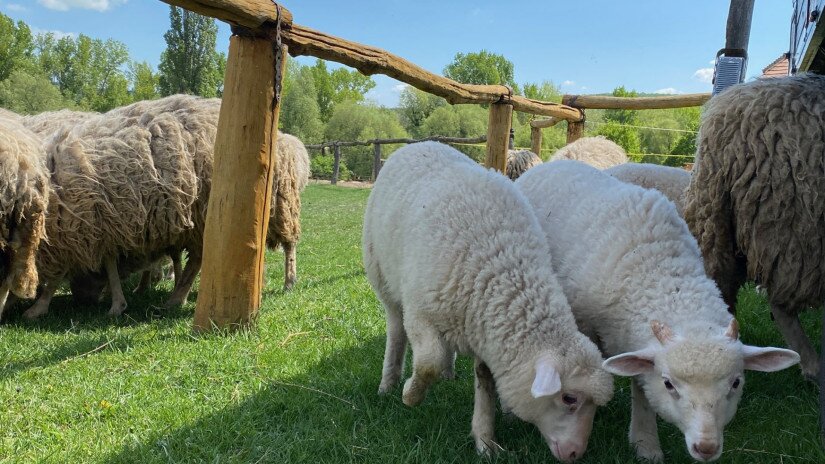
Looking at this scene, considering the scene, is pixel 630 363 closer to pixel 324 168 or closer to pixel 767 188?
pixel 767 188

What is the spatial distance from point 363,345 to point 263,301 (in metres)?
1.64

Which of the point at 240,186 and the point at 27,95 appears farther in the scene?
the point at 27,95

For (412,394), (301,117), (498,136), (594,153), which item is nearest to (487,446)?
(412,394)

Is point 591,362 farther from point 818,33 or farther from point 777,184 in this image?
point 818,33

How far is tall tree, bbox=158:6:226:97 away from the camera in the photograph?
42594 mm

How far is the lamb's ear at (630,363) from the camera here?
2.43 m

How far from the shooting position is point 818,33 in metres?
3.19

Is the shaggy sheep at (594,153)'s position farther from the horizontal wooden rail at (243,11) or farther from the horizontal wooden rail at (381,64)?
the horizontal wooden rail at (243,11)

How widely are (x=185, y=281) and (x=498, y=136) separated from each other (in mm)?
3402

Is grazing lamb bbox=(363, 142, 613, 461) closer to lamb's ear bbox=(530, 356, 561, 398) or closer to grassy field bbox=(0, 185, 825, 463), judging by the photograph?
lamb's ear bbox=(530, 356, 561, 398)

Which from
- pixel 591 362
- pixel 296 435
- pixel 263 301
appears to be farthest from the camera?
pixel 263 301

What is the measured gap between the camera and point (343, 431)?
290 centimetres

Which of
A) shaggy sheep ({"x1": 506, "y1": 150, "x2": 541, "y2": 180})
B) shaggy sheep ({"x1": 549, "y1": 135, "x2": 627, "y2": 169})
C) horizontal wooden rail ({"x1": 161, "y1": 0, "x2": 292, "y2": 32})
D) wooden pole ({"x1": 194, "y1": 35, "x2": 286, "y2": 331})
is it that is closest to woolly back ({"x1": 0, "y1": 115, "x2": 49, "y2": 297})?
wooden pole ({"x1": 194, "y1": 35, "x2": 286, "y2": 331})

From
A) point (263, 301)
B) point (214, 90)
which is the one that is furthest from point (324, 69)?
point (263, 301)
